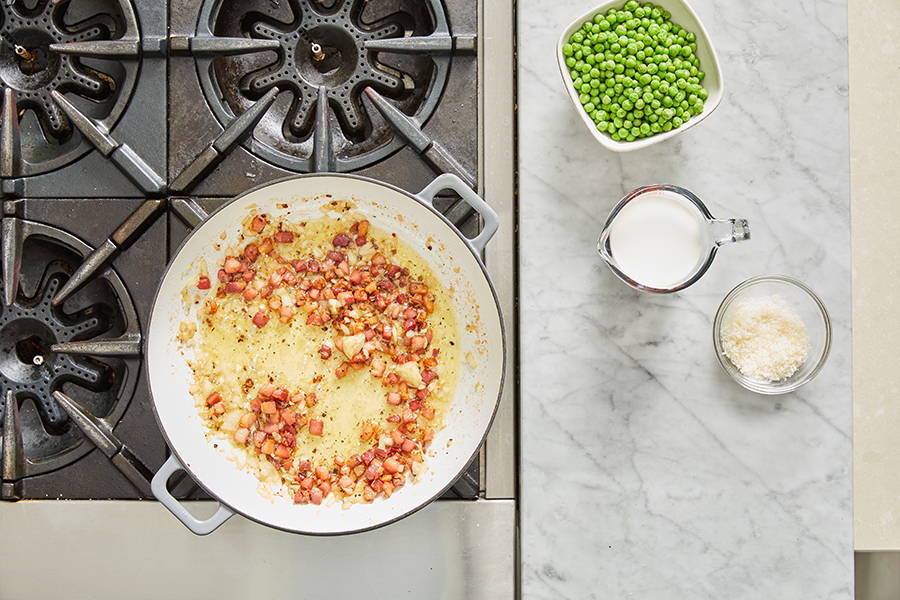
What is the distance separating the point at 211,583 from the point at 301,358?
33 cm

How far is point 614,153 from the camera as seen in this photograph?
38.8 inches

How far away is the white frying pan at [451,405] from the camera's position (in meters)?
0.95

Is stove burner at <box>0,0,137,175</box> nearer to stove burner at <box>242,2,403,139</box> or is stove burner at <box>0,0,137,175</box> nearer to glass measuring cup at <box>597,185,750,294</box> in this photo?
stove burner at <box>242,2,403,139</box>

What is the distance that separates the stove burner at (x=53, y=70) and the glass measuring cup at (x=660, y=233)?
0.70 meters

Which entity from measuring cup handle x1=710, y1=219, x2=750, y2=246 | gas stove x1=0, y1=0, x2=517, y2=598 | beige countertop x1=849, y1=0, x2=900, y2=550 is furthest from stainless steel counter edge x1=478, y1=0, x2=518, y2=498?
beige countertop x1=849, y1=0, x2=900, y2=550

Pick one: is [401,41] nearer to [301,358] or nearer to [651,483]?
[301,358]

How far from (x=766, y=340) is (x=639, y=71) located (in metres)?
0.39

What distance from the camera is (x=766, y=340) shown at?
0.96 metres

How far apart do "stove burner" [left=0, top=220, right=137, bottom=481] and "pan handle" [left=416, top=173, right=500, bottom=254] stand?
1.46 ft

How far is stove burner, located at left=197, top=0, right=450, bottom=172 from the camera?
3.21 ft

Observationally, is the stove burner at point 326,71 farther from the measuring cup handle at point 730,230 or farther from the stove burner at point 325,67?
the measuring cup handle at point 730,230

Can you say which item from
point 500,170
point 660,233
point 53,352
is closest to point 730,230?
point 660,233

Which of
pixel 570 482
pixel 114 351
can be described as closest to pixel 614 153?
pixel 570 482

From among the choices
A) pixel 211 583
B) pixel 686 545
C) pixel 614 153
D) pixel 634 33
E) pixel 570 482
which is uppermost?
pixel 634 33
